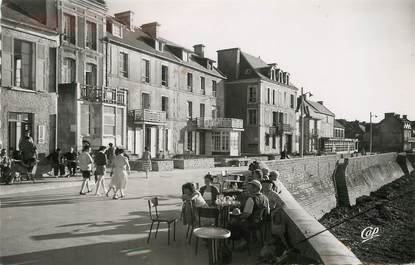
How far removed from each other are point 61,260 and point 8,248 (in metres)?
1.22

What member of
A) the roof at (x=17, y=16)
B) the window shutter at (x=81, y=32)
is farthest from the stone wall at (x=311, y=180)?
the window shutter at (x=81, y=32)

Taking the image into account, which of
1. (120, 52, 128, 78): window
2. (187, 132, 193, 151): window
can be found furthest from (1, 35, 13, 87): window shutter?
(187, 132, 193, 151): window

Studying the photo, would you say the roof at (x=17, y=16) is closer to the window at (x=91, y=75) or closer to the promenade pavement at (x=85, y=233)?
the window at (x=91, y=75)

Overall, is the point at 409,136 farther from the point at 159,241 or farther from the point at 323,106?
the point at 159,241

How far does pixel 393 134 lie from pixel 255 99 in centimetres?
4152

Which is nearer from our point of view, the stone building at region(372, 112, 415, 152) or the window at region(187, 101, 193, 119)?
the window at region(187, 101, 193, 119)

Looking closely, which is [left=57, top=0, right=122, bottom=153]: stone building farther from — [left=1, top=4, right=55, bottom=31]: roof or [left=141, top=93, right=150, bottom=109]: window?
[left=141, top=93, right=150, bottom=109]: window

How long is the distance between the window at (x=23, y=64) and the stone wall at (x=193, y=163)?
1030 cm

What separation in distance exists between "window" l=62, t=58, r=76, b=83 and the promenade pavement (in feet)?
38.2

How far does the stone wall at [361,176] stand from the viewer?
26.4 m

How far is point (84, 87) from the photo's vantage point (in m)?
20.9

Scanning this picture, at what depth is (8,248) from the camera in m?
6.29

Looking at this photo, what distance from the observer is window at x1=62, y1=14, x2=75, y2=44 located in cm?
2139

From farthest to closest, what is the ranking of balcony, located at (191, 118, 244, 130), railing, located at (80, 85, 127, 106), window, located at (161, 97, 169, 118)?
balcony, located at (191, 118, 244, 130) → window, located at (161, 97, 169, 118) → railing, located at (80, 85, 127, 106)
